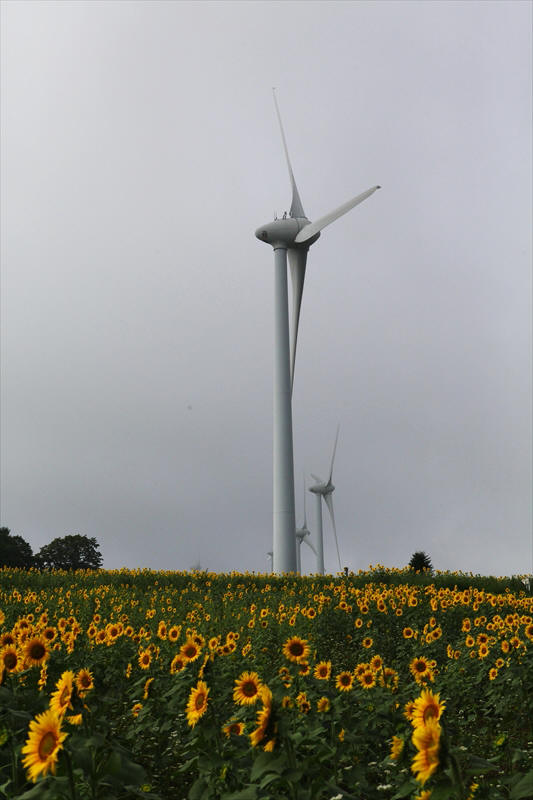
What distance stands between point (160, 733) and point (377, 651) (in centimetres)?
561

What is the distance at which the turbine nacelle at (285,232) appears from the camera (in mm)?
33156

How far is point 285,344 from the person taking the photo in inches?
1198

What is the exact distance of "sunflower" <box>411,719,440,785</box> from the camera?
2.54 m

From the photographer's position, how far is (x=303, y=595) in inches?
653

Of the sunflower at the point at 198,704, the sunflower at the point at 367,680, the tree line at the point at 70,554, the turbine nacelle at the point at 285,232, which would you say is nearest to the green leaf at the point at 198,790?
the sunflower at the point at 198,704

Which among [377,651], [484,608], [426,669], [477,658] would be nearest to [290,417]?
[484,608]

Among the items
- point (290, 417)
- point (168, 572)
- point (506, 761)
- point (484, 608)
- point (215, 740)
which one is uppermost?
point (290, 417)

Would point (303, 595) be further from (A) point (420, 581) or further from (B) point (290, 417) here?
(B) point (290, 417)

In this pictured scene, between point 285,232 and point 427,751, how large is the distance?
3181 centimetres

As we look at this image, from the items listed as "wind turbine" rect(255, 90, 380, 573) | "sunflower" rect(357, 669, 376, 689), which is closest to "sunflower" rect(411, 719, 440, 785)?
"sunflower" rect(357, 669, 376, 689)

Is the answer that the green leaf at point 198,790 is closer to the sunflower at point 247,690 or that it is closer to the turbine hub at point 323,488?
the sunflower at point 247,690

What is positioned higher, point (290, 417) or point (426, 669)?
point (290, 417)

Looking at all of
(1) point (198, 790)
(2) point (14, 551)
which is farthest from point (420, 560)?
(1) point (198, 790)

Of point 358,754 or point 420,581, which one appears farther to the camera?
point 420,581
